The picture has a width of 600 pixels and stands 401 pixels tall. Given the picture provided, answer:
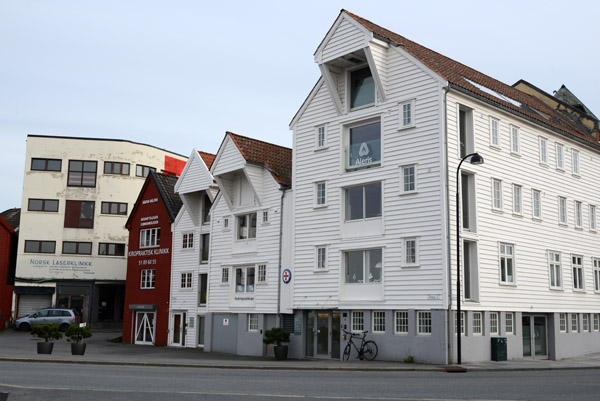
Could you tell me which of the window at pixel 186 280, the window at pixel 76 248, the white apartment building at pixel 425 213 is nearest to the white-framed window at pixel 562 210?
the white apartment building at pixel 425 213

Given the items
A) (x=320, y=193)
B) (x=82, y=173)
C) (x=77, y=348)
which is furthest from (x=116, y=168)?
(x=77, y=348)

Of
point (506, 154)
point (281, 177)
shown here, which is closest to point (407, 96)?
point (506, 154)

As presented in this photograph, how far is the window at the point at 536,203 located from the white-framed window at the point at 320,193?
10.0 meters

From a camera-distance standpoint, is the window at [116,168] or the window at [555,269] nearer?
the window at [555,269]

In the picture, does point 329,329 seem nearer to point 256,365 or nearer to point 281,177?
point 256,365

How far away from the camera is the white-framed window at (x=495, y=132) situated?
31.0m

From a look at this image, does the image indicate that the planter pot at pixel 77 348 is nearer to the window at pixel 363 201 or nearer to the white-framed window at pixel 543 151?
the window at pixel 363 201

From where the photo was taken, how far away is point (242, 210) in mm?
38000

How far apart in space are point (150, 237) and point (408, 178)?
22372 millimetres

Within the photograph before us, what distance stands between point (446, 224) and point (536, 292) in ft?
25.0

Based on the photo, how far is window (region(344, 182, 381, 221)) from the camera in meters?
31.1

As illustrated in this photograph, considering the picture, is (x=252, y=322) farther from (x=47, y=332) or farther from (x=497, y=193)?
(x=497, y=193)

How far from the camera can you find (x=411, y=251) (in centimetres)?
2900

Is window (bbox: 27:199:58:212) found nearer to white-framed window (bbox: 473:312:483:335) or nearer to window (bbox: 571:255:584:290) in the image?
white-framed window (bbox: 473:312:483:335)
